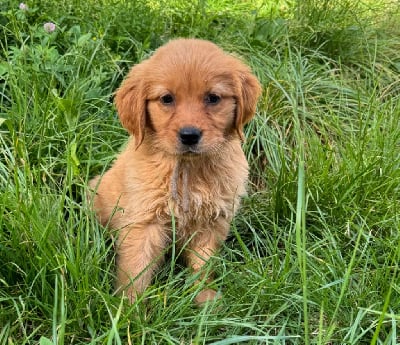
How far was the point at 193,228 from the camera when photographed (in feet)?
9.98

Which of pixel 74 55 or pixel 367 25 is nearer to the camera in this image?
pixel 74 55

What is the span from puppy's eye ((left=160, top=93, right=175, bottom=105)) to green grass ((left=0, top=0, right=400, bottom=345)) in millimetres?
497

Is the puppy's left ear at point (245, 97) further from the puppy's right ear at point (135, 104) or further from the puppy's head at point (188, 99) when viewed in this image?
the puppy's right ear at point (135, 104)

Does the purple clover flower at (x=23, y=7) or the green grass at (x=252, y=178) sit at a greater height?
the purple clover flower at (x=23, y=7)

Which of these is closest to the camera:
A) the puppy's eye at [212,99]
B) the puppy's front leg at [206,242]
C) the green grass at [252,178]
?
the green grass at [252,178]

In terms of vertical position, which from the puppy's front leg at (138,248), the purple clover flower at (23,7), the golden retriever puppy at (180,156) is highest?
the purple clover flower at (23,7)

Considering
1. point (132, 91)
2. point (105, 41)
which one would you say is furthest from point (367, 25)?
point (132, 91)

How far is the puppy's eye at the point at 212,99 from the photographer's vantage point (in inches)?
109

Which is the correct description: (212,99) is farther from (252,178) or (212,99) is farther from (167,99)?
(252,178)

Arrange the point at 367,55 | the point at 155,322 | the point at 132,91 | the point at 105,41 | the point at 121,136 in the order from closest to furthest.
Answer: the point at 155,322 → the point at 132,91 → the point at 121,136 → the point at 105,41 → the point at 367,55

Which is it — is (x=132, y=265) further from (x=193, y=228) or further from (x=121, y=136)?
(x=121, y=136)

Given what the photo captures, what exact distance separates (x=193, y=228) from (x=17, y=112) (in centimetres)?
137

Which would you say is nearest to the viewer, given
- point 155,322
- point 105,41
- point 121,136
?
point 155,322

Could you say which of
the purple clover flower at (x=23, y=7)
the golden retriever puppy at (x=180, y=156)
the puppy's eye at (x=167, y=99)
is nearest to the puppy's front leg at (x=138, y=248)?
the golden retriever puppy at (x=180, y=156)
